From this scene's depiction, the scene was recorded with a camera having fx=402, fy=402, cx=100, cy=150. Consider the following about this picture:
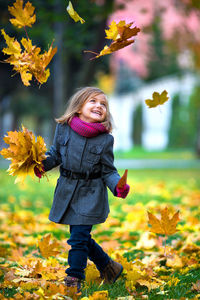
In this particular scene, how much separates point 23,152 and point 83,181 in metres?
0.43

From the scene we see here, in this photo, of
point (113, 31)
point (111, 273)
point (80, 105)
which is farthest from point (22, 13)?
point (111, 273)

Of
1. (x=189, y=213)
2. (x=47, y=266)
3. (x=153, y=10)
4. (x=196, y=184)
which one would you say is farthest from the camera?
(x=153, y=10)

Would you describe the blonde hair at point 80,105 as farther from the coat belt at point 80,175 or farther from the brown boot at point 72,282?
the brown boot at point 72,282

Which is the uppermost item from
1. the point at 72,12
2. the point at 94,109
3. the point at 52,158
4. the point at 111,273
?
the point at 72,12

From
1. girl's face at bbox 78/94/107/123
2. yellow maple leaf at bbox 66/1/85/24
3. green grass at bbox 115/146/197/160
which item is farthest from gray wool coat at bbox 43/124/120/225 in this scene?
green grass at bbox 115/146/197/160

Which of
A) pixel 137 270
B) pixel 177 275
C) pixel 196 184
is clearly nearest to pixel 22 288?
pixel 137 270

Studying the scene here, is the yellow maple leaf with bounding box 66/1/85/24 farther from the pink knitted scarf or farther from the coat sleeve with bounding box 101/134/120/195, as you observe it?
the coat sleeve with bounding box 101/134/120/195

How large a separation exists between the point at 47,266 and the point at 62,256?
1.19 feet

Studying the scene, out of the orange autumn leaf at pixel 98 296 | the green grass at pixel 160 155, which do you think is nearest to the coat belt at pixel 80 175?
the orange autumn leaf at pixel 98 296

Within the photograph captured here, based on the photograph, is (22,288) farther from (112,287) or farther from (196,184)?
(196,184)

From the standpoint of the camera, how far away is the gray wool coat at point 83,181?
2547mm

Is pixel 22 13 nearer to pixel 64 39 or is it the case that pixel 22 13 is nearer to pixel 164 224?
pixel 164 224

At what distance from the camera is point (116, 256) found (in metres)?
3.22

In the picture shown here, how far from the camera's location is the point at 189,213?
511 cm
